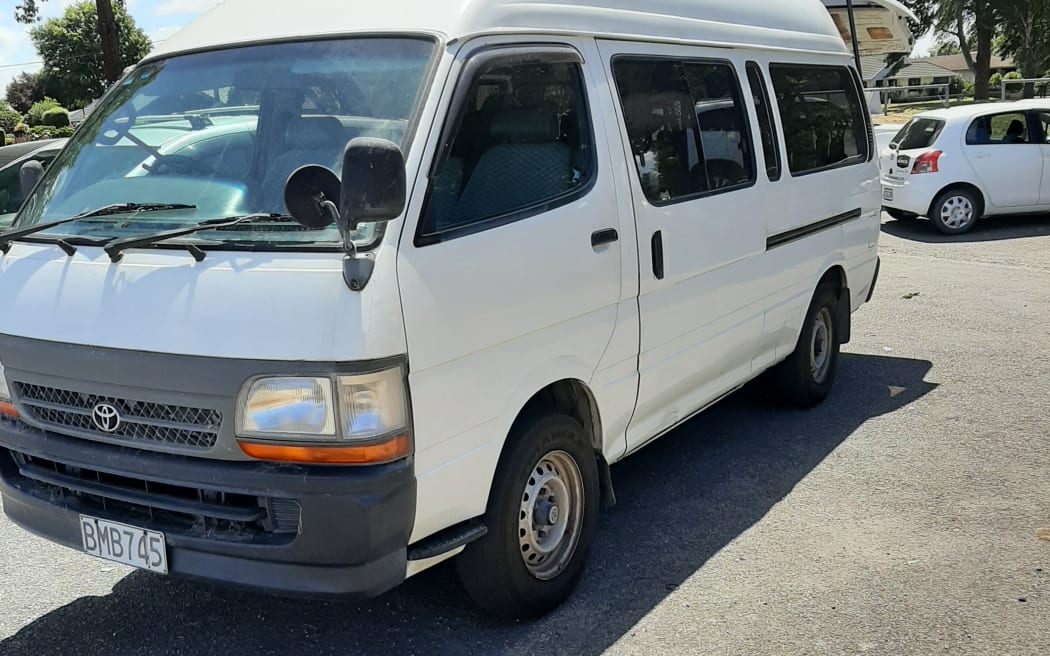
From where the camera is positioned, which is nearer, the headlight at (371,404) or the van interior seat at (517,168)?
the headlight at (371,404)

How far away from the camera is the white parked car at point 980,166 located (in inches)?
516

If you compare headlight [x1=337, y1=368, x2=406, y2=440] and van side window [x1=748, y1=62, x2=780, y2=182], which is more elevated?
van side window [x1=748, y1=62, x2=780, y2=182]

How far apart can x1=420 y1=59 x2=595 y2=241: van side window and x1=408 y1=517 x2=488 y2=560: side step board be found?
97cm

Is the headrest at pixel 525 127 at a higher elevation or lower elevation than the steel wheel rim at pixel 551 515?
higher

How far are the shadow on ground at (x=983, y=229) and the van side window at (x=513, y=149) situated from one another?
10.2 m

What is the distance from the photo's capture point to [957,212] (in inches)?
522

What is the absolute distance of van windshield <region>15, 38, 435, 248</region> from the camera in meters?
3.39

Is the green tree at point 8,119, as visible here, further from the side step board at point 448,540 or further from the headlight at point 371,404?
the headlight at point 371,404

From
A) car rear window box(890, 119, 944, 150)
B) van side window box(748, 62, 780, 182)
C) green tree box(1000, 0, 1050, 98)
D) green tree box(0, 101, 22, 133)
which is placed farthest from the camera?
green tree box(0, 101, 22, 133)

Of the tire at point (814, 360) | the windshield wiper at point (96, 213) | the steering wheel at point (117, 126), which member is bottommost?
the tire at point (814, 360)

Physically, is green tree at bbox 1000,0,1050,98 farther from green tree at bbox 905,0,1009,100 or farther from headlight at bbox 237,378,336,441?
headlight at bbox 237,378,336,441

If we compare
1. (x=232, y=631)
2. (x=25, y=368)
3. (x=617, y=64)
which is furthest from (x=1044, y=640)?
(x=25, y=368)

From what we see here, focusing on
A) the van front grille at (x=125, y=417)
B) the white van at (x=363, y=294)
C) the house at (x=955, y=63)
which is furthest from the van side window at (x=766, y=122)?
the house at (x=955, y=63)

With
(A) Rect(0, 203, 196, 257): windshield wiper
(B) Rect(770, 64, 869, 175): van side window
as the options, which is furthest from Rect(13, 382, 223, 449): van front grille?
(B) Rect(770, 64, 869, 175): van side window
